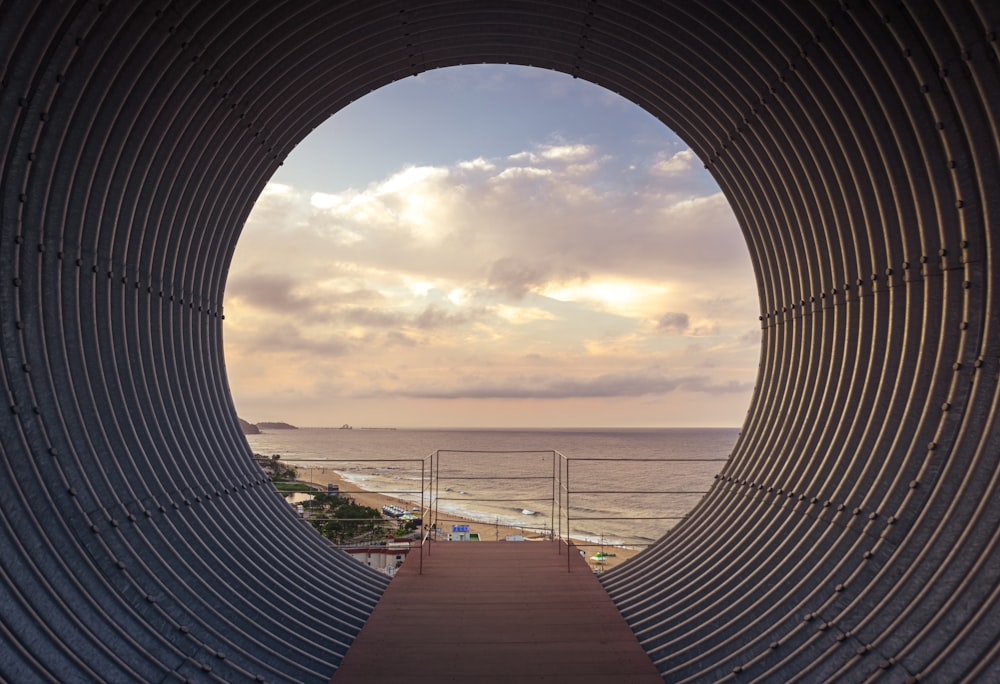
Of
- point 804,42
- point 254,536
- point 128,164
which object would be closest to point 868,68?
point 804,42

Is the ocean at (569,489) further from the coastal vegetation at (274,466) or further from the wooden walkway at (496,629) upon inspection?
the wooden walkway at (496,629)

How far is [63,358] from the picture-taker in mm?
6113

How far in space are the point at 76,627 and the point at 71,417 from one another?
6.73 feet

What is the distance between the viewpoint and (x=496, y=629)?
7672 mm

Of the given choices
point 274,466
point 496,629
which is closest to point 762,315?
point 496,629

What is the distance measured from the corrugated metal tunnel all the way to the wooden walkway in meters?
0.35

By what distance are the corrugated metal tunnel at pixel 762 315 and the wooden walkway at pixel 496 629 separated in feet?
1.16

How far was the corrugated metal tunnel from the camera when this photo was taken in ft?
17.0

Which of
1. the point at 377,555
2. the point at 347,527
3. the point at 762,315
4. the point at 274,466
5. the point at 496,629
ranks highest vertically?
the point at 762,315

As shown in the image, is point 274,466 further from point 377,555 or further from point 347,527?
point 377,555

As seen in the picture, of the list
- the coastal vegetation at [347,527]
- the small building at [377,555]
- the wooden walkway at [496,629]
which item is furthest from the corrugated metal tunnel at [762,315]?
the coastal vegetation at [347,527]

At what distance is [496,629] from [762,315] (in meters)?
5.79

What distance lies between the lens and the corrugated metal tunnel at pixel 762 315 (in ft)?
17.0

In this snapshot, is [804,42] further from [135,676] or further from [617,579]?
[135,676]
